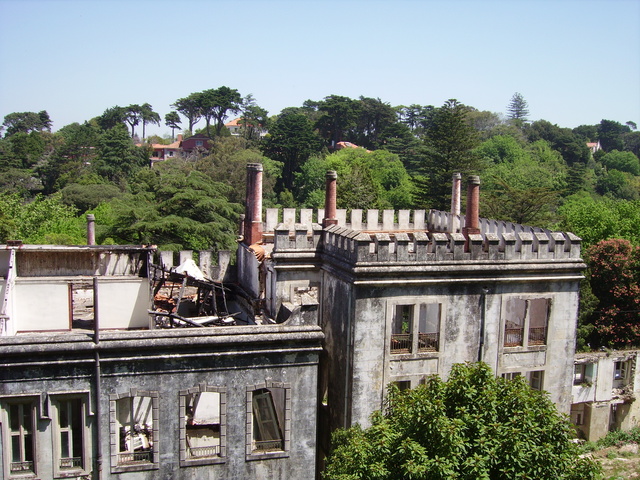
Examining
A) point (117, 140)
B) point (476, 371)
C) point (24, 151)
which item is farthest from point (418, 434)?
point (24, 151)

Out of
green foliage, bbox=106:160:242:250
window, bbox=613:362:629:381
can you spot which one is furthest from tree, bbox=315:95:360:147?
window, bbox=613:362:629:381

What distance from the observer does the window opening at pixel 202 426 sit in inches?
640

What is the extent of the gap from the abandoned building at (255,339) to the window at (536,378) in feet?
0.17

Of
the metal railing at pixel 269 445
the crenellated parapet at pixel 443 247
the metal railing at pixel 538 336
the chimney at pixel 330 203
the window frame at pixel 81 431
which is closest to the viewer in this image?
the window frame at pixel 81 431

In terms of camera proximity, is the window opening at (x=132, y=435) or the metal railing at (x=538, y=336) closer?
the window opening at (x=132, y=435)

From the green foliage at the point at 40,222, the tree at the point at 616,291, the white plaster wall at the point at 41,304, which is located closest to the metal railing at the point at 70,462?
the white plaster wall at the point at 41,304

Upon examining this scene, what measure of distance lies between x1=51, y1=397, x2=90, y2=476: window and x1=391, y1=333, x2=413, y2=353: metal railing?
8846mm

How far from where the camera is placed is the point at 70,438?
49.8 ft

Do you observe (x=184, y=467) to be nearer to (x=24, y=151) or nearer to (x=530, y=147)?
(x=24, y=151)

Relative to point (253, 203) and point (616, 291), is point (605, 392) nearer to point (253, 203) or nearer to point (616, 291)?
point (616, 291)

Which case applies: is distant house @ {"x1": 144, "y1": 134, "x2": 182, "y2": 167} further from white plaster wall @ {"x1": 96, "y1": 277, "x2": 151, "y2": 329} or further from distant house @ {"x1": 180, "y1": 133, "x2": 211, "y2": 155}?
white plaster wall @ {"x1": 96, "y1": 277, "x2": 151, "y2": 329}

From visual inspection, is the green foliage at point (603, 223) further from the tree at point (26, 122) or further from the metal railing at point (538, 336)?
the tree at point (26, 122)

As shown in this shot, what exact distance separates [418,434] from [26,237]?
149ft

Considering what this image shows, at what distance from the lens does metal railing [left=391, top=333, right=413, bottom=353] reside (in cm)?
1927
